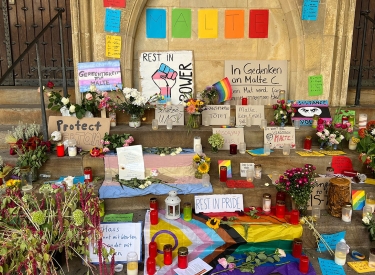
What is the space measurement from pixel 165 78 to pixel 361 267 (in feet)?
10.9

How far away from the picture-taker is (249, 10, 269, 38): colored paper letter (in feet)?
15.6

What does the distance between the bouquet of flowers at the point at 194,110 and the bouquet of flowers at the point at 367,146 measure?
1965 millimetres

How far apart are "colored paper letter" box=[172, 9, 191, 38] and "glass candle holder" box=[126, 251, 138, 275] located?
311 cm

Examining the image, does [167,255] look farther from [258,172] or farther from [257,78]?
[257,78]

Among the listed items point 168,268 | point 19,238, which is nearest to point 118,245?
point 168,268

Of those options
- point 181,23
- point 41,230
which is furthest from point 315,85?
point 41,230

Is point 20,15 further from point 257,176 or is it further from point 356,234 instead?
point 356,234

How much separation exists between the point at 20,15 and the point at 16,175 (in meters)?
3.32

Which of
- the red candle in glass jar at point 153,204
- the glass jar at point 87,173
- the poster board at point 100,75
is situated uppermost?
the poster board at point 100,75

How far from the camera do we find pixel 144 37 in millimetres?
4719

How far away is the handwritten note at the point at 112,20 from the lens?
434 centimetres

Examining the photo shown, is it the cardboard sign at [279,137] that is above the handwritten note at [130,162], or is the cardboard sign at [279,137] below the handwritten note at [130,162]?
above

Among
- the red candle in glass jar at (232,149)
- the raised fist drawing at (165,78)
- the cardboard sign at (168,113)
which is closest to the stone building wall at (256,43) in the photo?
the raised fist drawing at (165,78)

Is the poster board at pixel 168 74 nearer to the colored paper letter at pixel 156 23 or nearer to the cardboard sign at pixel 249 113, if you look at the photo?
the colored paper letter at pixel 156 23
